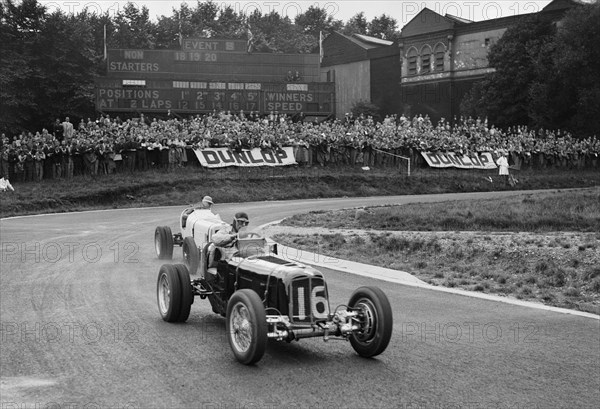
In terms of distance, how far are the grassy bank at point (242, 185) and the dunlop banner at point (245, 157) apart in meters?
0.36

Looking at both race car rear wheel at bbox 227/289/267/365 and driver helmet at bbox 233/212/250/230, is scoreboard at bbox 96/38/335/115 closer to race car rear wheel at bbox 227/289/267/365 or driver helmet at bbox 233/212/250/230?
driver helmet at bbox 233/212/250/230

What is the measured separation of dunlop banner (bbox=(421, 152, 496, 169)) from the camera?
125ft

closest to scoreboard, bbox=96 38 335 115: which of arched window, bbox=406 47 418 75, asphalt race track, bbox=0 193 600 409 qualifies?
arched window, bbox=406 47 418 75

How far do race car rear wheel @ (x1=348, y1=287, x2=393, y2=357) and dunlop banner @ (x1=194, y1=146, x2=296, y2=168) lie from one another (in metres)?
25.4

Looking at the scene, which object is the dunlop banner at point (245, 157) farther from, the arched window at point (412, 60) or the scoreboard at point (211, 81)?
the arched window at point (412, 60)

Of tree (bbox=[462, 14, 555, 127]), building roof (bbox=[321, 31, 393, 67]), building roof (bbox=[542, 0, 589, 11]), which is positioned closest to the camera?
tree (bbox=[462, 14, 555, 127])

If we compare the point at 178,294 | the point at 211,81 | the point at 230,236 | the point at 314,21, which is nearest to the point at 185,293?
the point at 178,294

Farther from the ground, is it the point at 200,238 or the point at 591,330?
the point at 200,238

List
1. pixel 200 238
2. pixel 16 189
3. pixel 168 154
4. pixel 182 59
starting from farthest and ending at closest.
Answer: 1. pixel 182 59
2. pixel 168 154
3. pixel 16 189
4. pixel 200 238

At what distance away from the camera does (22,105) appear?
44.0 metres

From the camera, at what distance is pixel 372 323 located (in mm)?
7305

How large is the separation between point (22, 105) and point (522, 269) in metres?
38.2

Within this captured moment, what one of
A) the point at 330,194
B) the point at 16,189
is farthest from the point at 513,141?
the point at 16,189

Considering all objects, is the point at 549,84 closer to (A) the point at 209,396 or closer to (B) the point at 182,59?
(B) the point at 182,59
